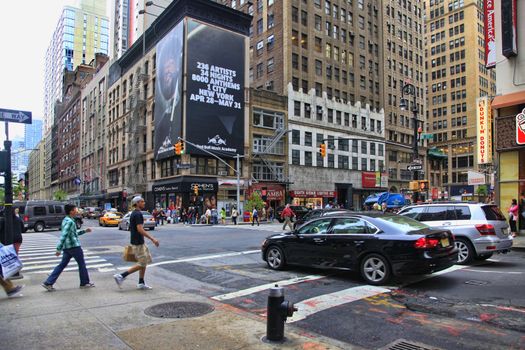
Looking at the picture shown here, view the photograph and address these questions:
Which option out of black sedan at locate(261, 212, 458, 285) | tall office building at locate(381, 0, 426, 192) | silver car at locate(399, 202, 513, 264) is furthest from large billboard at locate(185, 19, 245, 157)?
black sedan at locate(261, 212, 458, 285)

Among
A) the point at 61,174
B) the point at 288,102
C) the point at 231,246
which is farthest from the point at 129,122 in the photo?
the point at 61,174

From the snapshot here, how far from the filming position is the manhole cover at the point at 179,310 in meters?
6.24

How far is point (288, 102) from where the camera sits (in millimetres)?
52094

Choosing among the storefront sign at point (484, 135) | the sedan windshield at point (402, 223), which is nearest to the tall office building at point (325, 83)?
the storefront sign at point (484, 135)

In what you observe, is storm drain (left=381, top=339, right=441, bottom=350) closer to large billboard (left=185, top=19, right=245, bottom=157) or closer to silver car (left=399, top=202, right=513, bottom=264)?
silver car (left=399, top=202, right=513, bottom=264)

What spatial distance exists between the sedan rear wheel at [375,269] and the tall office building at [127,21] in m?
70.9

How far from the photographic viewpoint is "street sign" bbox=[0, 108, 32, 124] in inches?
363

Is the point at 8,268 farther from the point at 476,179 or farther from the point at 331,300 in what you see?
the point at 476,179

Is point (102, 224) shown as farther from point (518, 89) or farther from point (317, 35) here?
point (317, 35)

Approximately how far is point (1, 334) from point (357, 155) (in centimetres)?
5731


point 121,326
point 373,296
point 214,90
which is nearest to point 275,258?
point 373,296

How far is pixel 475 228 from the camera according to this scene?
10.7m

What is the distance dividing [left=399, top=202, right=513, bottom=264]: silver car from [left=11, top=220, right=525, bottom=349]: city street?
15.4 inches

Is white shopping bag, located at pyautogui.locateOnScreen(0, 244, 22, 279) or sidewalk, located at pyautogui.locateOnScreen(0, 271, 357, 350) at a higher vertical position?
white shopping bag, located at pyautogui.locateOnScreen(0, 244, 22, 279)
